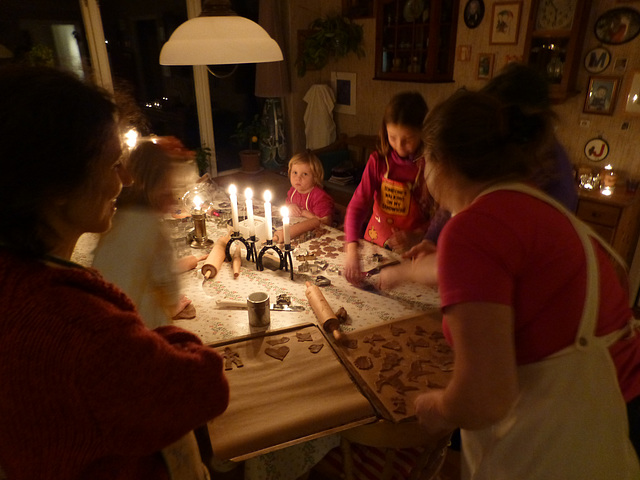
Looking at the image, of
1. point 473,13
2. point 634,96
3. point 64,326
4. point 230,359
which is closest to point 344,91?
point 473,13

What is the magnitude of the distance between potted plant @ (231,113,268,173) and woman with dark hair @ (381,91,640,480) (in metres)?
4.05

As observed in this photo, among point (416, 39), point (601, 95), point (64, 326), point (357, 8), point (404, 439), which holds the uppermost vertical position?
point (357, 8)

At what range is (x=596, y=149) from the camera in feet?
10.9

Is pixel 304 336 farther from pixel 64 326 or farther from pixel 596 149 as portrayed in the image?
pixel 596 149

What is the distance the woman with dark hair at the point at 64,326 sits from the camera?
575mm

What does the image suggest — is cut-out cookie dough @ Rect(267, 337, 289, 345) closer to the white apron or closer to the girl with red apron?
the white apron

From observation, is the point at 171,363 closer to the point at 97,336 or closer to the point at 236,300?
the point at 97,336

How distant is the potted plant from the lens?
4.79 m

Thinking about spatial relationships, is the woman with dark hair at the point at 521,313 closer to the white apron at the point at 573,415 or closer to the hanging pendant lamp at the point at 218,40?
the white apron at the point at 573,415

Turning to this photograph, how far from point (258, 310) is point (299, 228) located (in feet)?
2.68

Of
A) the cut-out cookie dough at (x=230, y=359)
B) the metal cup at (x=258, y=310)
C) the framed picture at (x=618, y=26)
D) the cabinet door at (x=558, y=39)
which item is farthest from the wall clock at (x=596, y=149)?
the cut-out cookie dough at (x=230, y=359)

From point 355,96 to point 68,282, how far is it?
4576 mm

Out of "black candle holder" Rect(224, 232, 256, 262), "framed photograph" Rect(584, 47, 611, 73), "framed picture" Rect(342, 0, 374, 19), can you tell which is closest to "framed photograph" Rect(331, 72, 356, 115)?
"framed picture" Rect(342, 0, 374, 19)

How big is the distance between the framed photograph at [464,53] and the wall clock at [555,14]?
686mm
